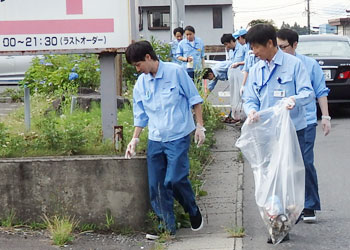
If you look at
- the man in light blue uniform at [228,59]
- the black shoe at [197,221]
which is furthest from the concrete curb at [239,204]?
the man in light blue uniform at [228,59]

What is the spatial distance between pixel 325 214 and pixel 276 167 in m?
1.42

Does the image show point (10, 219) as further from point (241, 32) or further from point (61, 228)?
point (241, 32)

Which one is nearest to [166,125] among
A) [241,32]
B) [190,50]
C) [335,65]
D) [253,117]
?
[253,117]

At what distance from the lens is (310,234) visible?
642 centimetres

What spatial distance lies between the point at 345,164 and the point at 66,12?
413 centimetres

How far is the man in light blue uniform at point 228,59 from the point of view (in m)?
12.9

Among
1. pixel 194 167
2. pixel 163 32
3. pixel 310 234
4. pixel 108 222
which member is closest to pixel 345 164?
pixel 194 167

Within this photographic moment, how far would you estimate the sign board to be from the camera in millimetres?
7480

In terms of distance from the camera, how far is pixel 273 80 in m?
6.17

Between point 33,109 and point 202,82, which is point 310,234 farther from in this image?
point 202,82

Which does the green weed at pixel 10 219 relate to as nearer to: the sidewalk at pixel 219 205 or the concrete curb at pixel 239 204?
the sidewalk at pixel 219 205

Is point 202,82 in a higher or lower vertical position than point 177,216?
higher

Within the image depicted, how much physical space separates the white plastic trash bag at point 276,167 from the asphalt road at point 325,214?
0.31 meters

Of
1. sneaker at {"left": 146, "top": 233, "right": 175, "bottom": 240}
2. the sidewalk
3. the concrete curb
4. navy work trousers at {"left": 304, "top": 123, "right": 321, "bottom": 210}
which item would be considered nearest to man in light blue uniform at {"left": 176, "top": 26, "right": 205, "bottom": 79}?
the sidewalk
